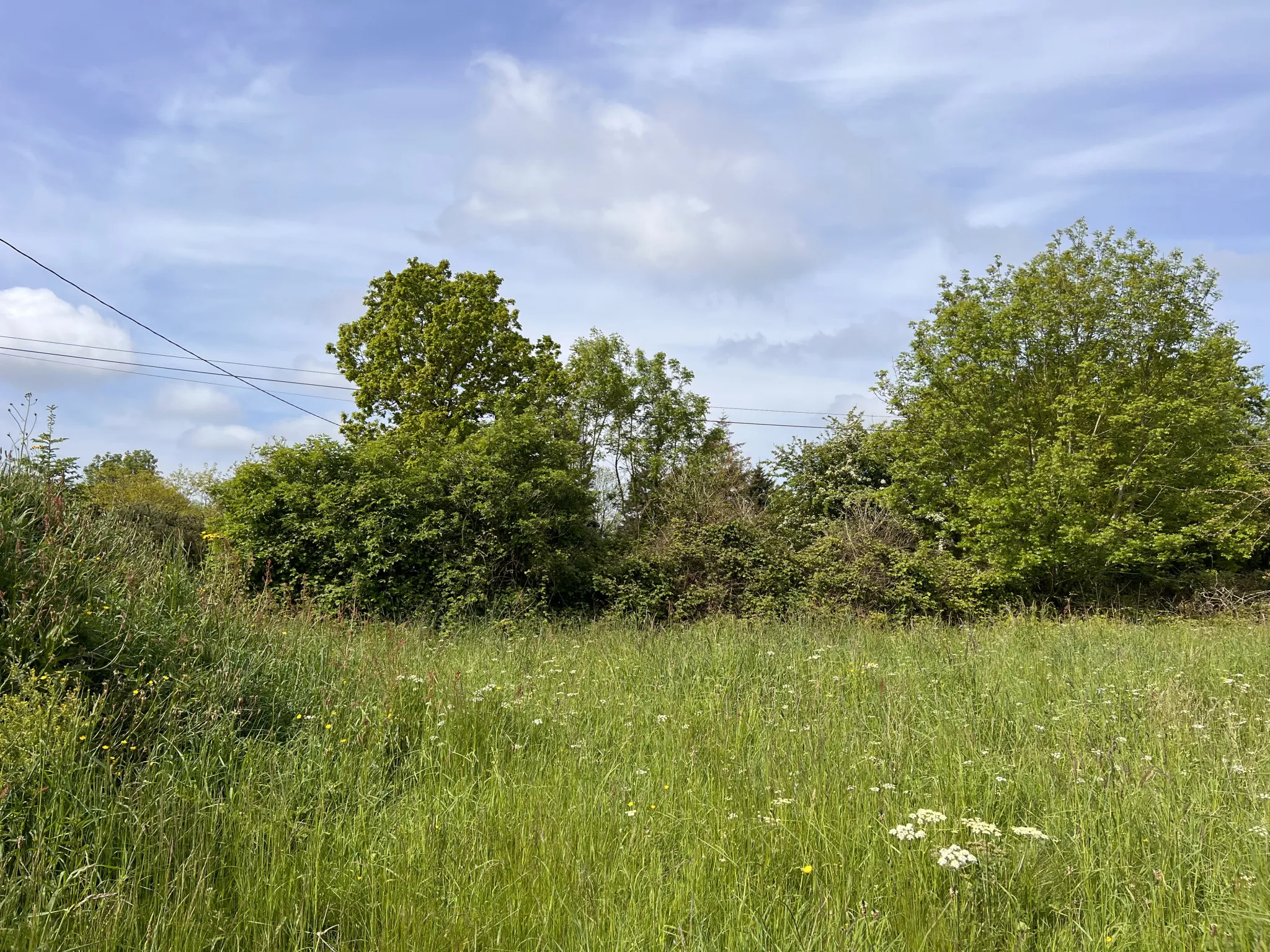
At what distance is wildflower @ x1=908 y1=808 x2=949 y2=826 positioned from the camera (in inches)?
110

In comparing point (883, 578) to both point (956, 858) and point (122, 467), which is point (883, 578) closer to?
point (956, 858)

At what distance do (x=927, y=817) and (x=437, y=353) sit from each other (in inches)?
852

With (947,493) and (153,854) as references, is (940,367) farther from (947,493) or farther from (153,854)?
(153,854)

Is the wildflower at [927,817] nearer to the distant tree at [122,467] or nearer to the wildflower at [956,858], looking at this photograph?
the wildflower at [956,858]

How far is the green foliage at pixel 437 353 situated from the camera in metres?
22.8

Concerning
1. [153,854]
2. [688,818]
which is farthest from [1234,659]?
[153,854]

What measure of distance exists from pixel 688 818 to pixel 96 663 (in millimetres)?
3321

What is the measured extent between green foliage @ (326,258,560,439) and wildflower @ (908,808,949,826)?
66.1ft

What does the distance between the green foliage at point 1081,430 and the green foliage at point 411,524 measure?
26.2ft

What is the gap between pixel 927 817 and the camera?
291cm

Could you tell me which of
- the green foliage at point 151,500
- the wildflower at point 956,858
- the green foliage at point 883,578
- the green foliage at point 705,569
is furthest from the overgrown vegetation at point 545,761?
the green foliage at point 151,500

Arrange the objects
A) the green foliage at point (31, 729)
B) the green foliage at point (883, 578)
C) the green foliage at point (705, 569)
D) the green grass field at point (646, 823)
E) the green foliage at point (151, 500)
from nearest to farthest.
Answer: the green grass field at point (646, 823)
the green foliage at point (31, 729)
the green foliage at point (705, 569)
the green foliage at point (883, 578)
the green foliage at point (151, 500)

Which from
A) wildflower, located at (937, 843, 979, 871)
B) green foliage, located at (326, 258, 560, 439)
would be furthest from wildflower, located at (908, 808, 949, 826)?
green foliage, located at (326, 258, 560, 439)

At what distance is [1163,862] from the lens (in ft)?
9.46
